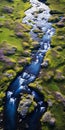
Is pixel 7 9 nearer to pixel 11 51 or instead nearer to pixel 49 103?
pixel 11 51

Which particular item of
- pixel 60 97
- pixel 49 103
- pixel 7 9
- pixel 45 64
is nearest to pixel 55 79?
pixel 45 64

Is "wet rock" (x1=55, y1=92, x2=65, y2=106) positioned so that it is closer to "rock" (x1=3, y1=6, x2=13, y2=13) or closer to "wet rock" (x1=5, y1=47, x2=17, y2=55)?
"wet rock" (x1=5, y1=47, x2=17, y2=55)

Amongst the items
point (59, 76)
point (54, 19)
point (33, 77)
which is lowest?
point (54, 19)

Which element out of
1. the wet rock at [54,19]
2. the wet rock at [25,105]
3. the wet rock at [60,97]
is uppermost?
the wet rock at [25,105]

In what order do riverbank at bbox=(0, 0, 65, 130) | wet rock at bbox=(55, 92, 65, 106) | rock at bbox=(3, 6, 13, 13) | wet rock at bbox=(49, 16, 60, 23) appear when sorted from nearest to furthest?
riverbank at bbox=(0, 0, 65, 130)
wet rock at bbox=(55, 92, 65, 106)
wet rock at bbox=(49, 16, 60, 23)
rock at bbox=(3, 6, 13, 13)

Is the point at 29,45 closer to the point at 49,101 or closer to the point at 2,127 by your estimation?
the point at 49,101

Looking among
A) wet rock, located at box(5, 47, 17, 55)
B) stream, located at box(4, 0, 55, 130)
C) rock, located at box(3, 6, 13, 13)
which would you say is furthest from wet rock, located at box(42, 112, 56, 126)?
rock, located at box(3, 6, 13, 13)

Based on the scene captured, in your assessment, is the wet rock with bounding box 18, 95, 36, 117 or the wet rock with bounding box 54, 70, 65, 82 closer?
the wet rock with bounding box 18, 95, 36, 117

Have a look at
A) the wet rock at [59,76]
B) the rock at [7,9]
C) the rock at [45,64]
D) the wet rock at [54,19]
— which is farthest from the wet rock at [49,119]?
the rock at [7,9]

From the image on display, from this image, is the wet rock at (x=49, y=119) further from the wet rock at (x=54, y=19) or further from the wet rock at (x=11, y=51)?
the wet rock at (x=54, y=19)

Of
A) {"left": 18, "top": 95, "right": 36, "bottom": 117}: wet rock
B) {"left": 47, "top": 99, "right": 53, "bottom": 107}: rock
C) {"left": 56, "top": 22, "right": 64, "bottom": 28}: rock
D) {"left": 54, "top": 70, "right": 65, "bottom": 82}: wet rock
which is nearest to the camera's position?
{"left": 18, "top": 95, "right": 36, "bottom": 117}: wet rock
